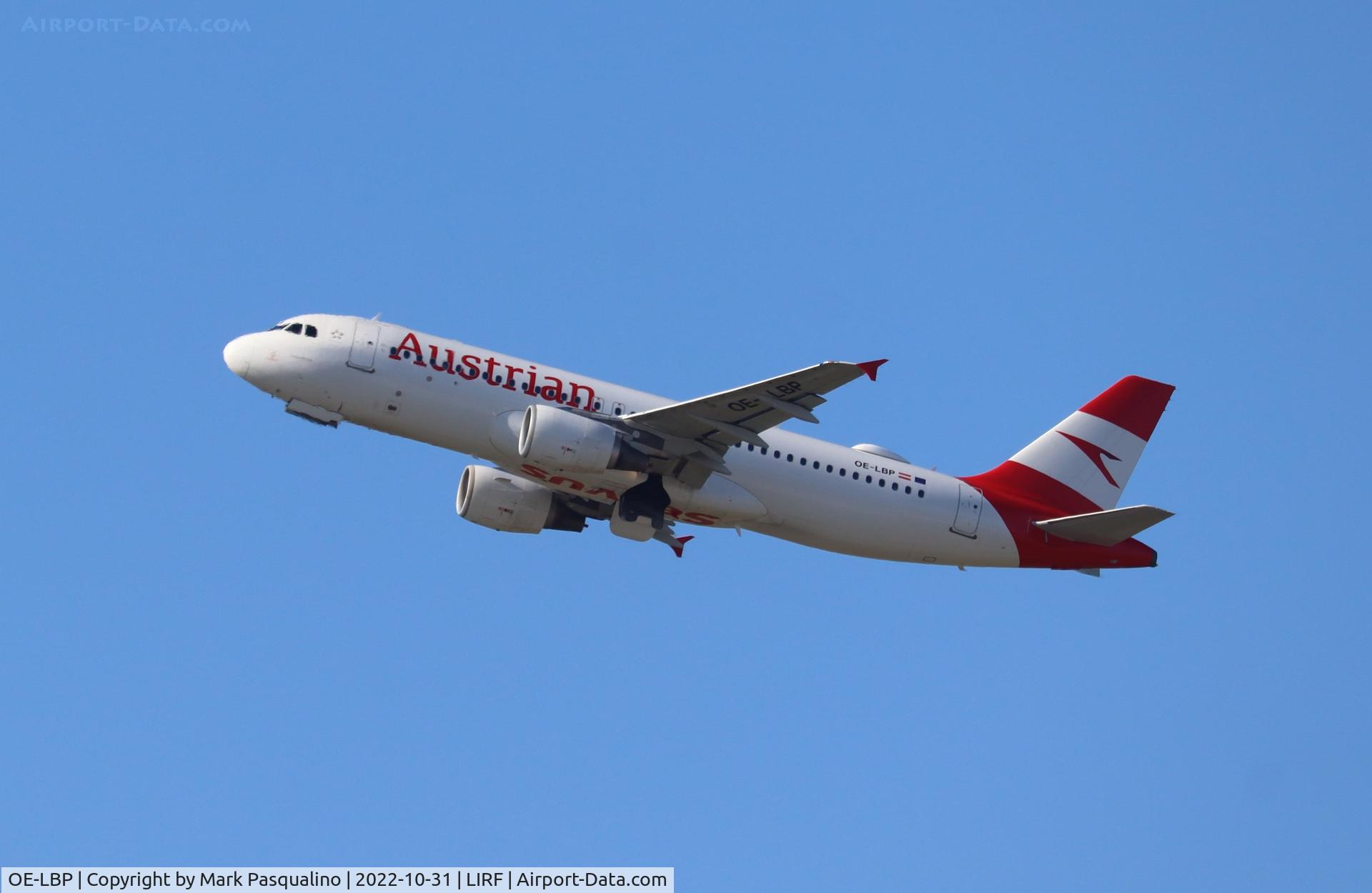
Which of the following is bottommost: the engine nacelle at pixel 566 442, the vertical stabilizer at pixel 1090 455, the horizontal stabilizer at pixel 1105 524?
the horizontal stabilizer at pixel 1105 524

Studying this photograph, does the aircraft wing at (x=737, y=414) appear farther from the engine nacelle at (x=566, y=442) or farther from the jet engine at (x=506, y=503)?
the jet engine at (x=506, y=503)

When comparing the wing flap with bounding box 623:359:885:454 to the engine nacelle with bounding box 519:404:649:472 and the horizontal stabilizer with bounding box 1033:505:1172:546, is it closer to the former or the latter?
the engine nacelle with bounding box 519:404:649:472

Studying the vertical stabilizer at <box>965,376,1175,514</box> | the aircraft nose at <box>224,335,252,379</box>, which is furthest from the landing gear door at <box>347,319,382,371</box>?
the vertical stabilizer at <box>965,376,1175,514</box>

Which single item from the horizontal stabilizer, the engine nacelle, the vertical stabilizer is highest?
the vertical stabilizer

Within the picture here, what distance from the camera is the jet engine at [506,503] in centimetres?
4966

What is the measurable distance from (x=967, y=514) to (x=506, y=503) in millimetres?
13909

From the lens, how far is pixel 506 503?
49656 mm

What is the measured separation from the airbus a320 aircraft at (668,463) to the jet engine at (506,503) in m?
0.05

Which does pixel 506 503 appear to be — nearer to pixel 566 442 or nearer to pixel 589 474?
pixel 589 474

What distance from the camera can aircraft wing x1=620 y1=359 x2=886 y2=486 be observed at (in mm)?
41562

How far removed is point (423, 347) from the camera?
44875 mm

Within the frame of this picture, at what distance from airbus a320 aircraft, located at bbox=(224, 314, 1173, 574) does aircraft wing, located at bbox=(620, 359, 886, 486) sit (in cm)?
5

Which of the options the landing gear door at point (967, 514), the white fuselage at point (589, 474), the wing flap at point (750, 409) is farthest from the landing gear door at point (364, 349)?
the landing gear door at point (967, 514)

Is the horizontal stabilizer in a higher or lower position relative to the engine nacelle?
lower
